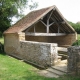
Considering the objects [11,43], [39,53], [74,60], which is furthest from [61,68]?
[11,43]

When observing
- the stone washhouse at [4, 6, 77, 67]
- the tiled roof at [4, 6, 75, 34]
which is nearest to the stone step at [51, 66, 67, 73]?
the stone washhouse at [4, 6, 77, 67]

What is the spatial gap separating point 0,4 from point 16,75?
1258 cm

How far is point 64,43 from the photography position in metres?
19.0

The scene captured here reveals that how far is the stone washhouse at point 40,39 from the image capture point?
11270 millimetres

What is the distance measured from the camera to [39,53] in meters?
12.0

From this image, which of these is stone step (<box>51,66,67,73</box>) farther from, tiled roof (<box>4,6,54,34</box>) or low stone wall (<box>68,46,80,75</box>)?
tiled roof (<box>4,6,54,34</box>)

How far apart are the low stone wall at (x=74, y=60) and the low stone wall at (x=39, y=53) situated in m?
1.95

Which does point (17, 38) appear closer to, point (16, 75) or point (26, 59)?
point (26, 59)

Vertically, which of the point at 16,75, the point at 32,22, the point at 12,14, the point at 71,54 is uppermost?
the point at 12,14

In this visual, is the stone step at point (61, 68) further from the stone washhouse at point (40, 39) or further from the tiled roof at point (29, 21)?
the tiled roof at point (29, 21)

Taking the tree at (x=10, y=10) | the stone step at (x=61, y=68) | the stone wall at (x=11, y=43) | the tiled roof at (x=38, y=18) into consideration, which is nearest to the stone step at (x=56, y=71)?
the stone step at (x=61, y=68)

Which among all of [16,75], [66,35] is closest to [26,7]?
[66,35]

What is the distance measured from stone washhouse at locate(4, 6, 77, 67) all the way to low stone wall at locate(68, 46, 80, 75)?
199cm

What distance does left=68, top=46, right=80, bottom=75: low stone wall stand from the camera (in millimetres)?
8773
